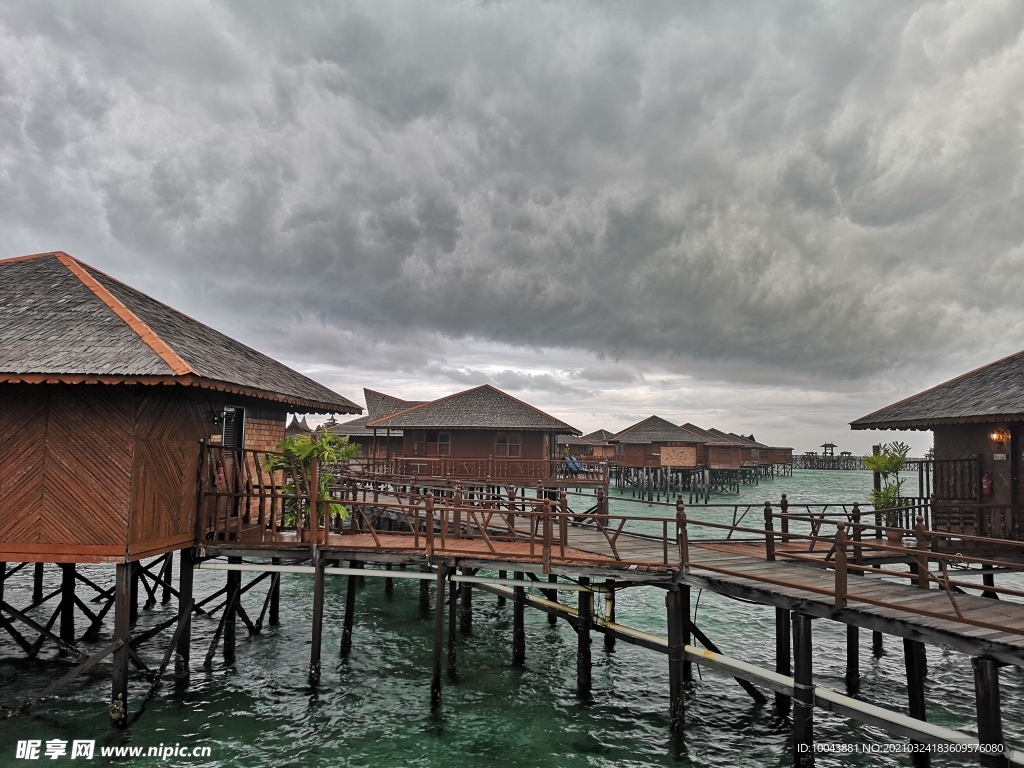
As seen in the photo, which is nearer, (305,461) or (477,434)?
(305,461)

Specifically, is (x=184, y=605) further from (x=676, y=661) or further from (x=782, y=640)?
(x=782, y=640)

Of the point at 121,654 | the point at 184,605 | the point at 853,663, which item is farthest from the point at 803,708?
the point at 184,605

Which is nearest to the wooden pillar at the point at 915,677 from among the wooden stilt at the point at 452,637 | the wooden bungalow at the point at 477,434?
the wooden stilt at the point at 452,637

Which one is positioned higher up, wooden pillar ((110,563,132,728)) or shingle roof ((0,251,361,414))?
shingle roof ((0,251,361,414))

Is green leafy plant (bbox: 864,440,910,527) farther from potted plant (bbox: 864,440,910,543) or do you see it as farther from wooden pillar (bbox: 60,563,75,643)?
wooden pillar (bbox: 60,563,75,643)

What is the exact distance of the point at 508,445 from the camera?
3519cm

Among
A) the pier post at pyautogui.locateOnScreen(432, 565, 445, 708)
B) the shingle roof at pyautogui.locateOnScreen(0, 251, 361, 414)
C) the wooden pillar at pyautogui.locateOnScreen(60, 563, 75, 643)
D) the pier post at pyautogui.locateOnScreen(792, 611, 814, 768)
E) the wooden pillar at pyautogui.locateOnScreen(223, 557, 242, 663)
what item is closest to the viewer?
the pier post at pyautogui.locateOnScreen(792, 611, 814, 768)

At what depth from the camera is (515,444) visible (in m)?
35.2

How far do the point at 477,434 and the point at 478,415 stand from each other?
1.05 m

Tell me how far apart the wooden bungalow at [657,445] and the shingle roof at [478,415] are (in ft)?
72.9

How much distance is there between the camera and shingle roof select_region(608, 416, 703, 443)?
57.5 meters

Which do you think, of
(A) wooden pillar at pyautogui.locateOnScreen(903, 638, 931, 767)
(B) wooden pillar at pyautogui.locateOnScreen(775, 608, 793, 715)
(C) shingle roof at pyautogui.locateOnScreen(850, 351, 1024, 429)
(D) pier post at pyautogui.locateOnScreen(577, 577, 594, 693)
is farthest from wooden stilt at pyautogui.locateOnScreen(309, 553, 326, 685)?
(C) shingle roof at pyautogui.locateOnScreen(850, 351, 1024, 429)

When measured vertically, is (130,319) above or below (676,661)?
above

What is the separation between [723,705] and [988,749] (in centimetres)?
581
